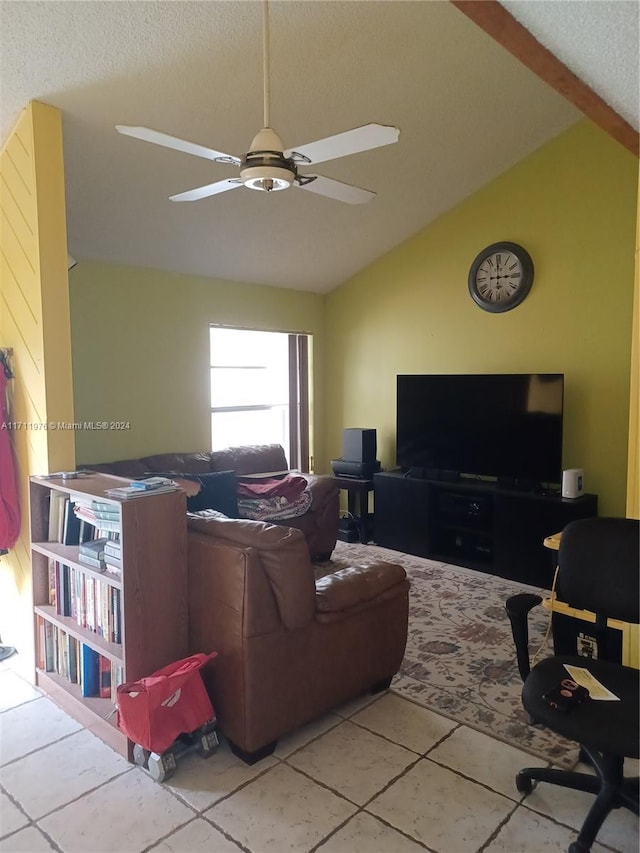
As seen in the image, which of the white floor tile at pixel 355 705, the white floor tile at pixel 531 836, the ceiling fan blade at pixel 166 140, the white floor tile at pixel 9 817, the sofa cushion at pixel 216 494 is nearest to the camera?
the white floor tile at pixel 531 836

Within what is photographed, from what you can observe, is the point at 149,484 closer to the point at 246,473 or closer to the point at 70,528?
the point at 70,528

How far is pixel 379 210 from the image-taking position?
15.3ft

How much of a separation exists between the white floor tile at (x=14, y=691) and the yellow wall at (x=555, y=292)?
372cm

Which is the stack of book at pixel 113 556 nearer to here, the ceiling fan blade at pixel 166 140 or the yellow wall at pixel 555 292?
the ceiling fan blade at pixel 166 140

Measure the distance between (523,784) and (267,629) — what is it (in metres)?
1.07

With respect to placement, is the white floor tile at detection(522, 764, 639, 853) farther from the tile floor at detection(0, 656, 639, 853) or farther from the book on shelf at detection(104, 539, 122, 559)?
the book on shelf at detection(104, 539, 122, 559)

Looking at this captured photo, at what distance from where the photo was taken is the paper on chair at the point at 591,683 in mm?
1884

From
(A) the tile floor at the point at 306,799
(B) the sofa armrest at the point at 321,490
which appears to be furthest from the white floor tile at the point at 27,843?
(B) the sofa armrest at the point at 321,490

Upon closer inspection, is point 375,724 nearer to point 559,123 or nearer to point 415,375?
point 415,375

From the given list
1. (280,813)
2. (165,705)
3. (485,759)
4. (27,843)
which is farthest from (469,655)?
(27,843)

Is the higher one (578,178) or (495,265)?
(578,178)

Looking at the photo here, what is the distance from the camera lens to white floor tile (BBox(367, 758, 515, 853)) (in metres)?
1.93

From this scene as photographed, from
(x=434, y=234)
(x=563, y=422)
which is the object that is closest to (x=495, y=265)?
(x=434, y=234)

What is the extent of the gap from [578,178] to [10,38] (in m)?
3.60
